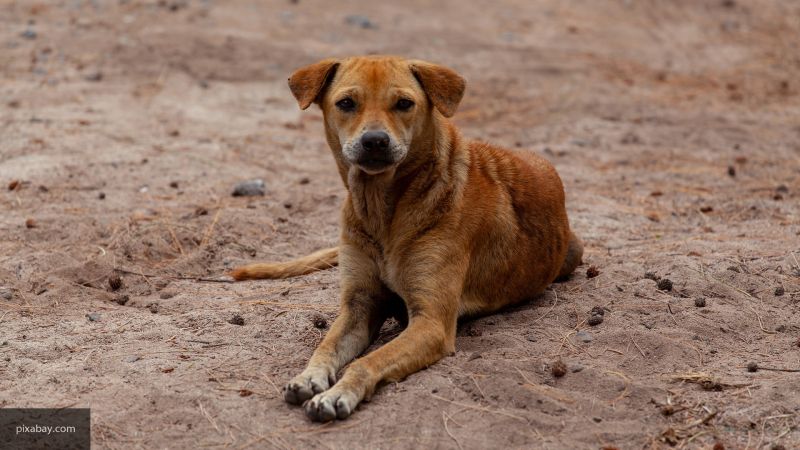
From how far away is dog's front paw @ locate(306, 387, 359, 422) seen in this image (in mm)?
4578

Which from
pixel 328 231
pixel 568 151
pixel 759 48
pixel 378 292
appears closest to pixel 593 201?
pixel 568 151

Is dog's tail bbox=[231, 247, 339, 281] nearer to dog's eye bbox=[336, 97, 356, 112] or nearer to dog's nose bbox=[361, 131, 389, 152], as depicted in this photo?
dog's eye bbox=[336, 97, 356, 112]

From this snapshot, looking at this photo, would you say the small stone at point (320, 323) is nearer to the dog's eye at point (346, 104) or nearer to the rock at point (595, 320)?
the dog's eye at point (346, 104)

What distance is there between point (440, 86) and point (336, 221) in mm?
2603

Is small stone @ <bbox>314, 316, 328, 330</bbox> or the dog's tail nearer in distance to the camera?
small stone @ <bbox>314, 316, 328, 330</bbox>

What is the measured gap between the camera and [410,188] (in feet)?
18.7

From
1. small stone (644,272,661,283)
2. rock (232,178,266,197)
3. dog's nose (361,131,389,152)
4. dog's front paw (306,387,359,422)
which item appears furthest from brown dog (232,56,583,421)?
rock (232,178,266,197)

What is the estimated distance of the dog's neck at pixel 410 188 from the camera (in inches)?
223

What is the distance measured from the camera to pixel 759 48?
14.8 m

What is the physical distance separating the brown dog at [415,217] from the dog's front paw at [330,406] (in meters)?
0.32

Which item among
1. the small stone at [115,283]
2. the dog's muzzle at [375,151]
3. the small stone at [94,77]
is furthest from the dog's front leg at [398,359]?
the small stone at [94,77]

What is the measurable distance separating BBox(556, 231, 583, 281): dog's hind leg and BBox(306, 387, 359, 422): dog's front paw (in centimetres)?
244

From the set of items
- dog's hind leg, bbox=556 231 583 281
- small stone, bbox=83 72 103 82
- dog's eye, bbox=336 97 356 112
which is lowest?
small stone, bbox=83 72 103 82

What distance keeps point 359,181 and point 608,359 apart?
1.71 metres
